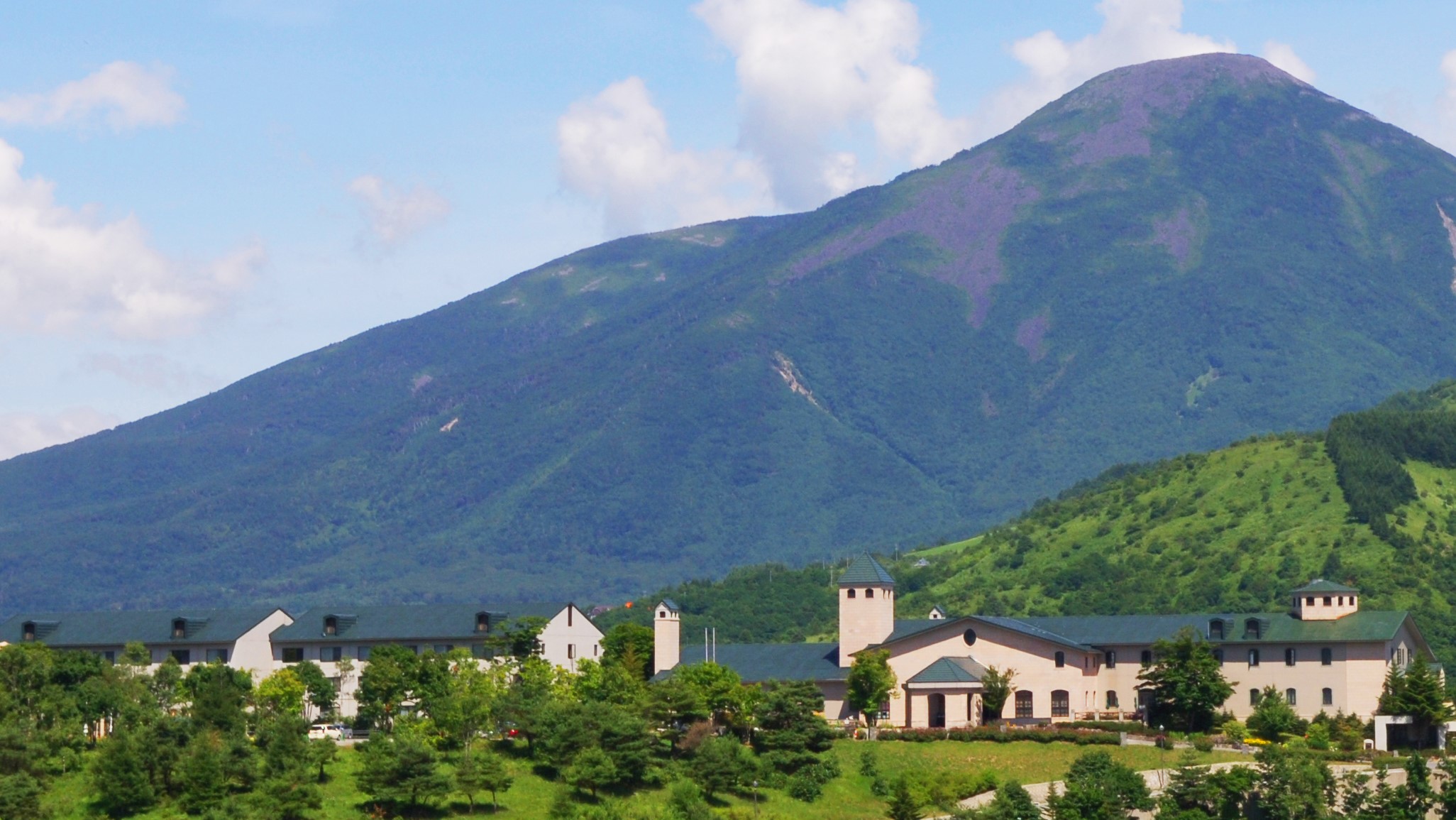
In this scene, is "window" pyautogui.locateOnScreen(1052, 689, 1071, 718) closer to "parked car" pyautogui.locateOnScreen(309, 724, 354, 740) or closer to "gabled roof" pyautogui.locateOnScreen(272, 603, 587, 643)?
"gabled roof" pyautogui.locateOnScreen(272, 603, 587, 643)

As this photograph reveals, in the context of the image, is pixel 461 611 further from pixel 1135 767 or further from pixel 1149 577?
pixel 1149 577

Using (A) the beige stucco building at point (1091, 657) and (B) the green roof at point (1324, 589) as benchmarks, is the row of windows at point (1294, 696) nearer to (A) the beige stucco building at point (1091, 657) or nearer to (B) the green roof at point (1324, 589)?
(A) the beige stucco building at point (1091, 657)

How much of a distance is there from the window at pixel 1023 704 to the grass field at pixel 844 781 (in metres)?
10.0

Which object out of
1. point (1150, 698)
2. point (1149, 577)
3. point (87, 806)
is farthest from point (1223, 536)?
point (87, 806)

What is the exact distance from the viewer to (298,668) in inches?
4985

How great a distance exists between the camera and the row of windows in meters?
119

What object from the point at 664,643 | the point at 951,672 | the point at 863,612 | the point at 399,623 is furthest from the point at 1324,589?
the point at 399,623

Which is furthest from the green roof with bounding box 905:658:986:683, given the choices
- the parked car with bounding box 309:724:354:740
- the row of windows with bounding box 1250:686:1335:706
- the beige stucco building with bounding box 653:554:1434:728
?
the parked car with bounding box 309:724:354:740

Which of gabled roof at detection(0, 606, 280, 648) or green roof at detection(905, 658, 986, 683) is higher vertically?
gabled roof at detection(0, 606, 280, 648)

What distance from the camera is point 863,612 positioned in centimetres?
12794

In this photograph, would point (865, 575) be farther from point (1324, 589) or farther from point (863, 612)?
point (1324, 589)

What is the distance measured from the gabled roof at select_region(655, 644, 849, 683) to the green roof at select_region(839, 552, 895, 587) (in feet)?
14.6

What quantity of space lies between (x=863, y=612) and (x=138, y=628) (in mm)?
44827

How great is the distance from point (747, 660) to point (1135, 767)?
30.4 meters
